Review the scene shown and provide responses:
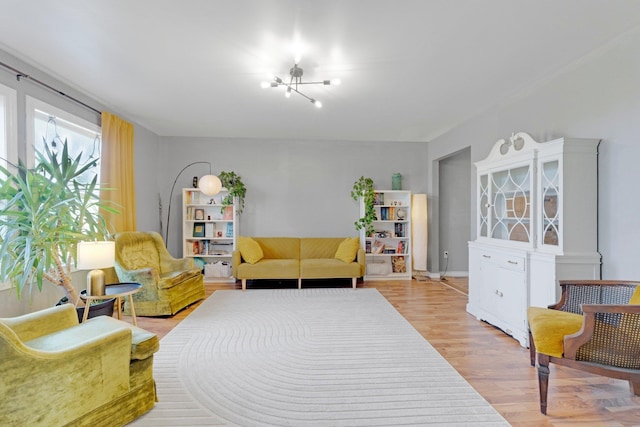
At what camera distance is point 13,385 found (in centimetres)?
131

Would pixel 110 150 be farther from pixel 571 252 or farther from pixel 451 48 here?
pixel 571 252

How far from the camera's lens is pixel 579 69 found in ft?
8.78

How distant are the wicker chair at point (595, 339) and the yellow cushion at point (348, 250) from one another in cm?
307

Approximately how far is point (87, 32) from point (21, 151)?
1.36m

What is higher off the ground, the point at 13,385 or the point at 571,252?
the point at 571,252

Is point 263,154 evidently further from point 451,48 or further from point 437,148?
point 451,48

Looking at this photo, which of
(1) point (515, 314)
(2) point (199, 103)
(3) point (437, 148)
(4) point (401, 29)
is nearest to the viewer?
(4) point (401, 29)

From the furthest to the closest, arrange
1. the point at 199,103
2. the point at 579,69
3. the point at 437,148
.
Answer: the point at 437,148
the point at 199,103
the point at 579,69

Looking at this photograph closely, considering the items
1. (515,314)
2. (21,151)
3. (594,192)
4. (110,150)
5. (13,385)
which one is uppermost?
(110,150)

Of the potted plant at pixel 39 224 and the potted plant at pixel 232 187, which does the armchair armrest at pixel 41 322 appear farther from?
the potted plant at pixel 232 187

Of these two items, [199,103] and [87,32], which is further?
[199,103]

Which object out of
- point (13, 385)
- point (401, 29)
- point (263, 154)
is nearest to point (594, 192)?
point (401, 29)

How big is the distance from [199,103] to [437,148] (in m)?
4.12

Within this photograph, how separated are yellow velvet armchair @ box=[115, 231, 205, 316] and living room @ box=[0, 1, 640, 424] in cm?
57
